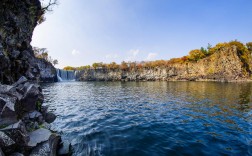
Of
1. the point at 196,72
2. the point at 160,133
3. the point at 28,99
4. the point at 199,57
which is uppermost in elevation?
the point at 199,57

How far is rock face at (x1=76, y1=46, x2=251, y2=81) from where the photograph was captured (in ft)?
216

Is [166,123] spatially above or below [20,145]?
below

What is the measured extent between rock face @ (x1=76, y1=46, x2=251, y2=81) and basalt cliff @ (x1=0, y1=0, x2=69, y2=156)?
74.5m

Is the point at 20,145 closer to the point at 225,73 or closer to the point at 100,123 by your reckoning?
the point at 100,123

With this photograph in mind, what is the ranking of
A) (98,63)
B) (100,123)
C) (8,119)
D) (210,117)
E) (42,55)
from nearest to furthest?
1. (8,119)
2. (100,123)
3. (210,117)
4. (42,55)
5. (98,63)

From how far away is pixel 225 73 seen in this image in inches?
2628

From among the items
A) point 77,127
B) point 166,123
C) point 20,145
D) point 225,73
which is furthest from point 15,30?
point 225,73

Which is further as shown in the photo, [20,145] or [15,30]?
[15,30]

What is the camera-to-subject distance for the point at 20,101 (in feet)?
27.1

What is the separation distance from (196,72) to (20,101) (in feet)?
268

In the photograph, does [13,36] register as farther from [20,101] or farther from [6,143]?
[6,143]

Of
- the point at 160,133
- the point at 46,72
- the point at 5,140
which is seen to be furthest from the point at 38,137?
the point at 46,72

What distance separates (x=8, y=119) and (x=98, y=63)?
112692mm

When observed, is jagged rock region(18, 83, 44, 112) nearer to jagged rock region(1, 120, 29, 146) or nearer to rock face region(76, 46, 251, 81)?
jagged rock region(1, 120, 29, 146)
